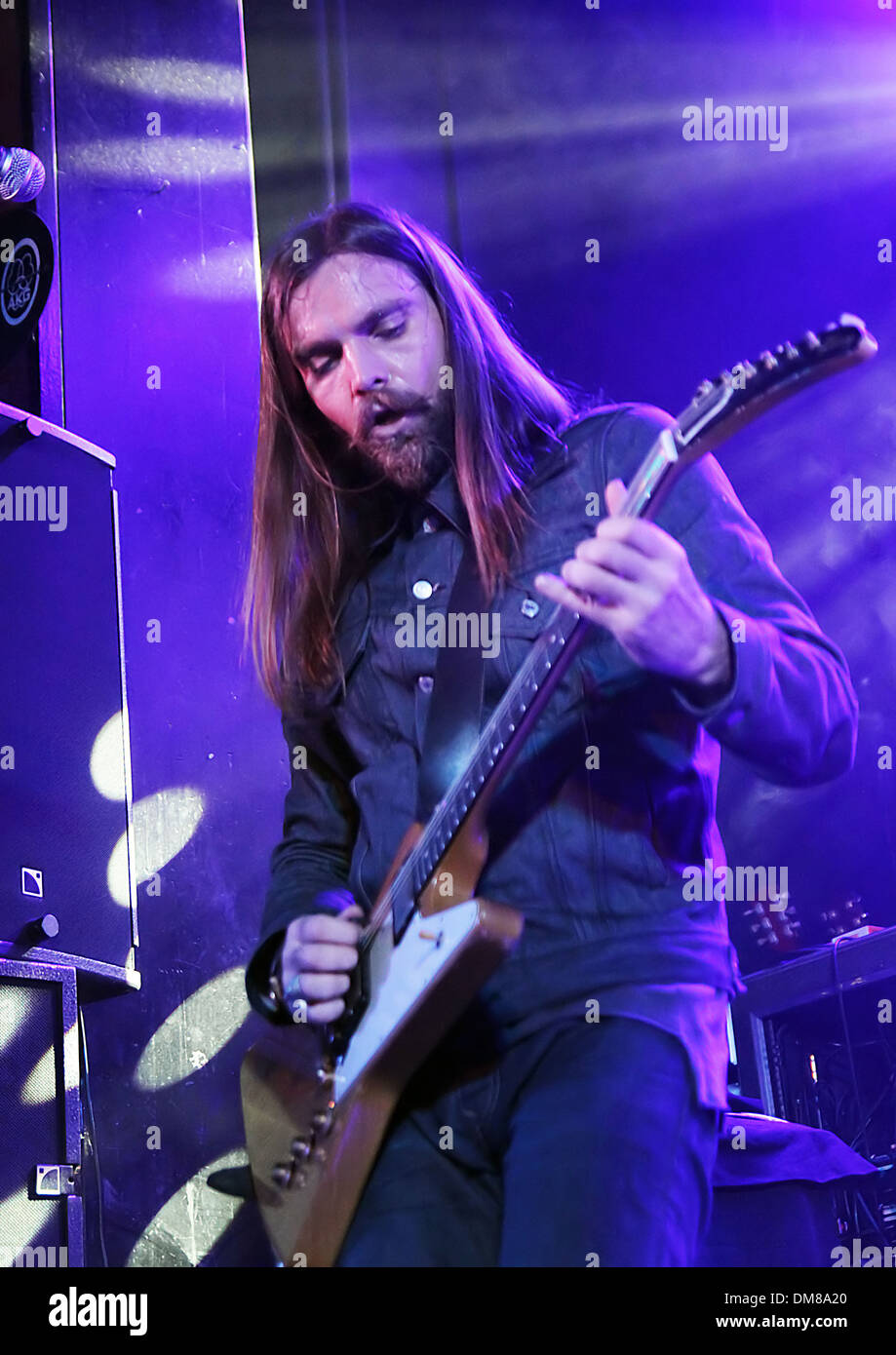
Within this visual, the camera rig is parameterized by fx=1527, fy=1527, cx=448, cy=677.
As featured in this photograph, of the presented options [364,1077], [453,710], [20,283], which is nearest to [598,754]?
[453,710]

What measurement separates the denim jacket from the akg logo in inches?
29.0

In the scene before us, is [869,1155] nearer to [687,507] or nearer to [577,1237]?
[577,1237]

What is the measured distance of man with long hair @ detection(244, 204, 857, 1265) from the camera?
1.82 m

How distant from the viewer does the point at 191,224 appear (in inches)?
97.1

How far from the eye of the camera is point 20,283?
2396 millimetres

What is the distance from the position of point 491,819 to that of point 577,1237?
523 millimetres

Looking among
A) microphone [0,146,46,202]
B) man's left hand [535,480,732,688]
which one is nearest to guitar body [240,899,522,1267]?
man's left hand [535,480,732,688]

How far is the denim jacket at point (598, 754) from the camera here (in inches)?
75.7

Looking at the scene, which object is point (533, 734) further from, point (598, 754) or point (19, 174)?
point (19, 174)

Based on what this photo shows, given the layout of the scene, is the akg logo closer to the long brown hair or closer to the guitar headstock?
the long brown hair

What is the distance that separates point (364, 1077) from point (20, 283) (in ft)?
4.39

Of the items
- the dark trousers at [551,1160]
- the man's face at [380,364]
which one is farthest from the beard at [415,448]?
the dark trousers at [551,1160]

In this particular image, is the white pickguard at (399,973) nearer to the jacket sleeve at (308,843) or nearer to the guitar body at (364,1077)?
the guitar body at (364,1077)
